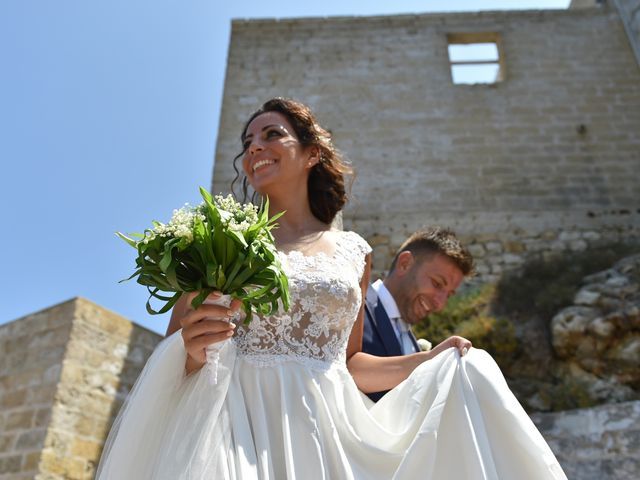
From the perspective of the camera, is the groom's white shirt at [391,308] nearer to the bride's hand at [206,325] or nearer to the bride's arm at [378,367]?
the bride's arm at [378,367]

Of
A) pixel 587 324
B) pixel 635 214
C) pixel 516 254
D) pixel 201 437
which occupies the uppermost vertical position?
pixel 635 214

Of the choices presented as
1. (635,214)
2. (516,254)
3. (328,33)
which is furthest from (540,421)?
(328,33)

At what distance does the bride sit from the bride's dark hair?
16.1 inches

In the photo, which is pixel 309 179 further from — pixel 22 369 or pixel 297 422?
pixel 22 369

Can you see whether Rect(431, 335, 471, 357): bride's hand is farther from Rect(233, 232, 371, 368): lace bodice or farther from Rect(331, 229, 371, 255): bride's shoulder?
Rect(331, 229, 371, 255): bride's shoulder

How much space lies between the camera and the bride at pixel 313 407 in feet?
5.80

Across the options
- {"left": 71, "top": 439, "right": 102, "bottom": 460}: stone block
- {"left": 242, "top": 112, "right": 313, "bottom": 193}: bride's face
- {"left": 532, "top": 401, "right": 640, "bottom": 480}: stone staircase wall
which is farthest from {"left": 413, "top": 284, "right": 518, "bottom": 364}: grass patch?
{"left": 242, "top": 112, "right": 313, "bottom": 193}: bride's face

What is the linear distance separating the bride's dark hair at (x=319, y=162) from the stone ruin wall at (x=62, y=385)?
363cm

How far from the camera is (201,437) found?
180 centimetres

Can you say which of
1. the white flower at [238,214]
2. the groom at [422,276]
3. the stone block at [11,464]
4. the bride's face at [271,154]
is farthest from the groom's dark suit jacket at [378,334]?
the stone block at [11,464]

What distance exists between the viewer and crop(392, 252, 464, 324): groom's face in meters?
3.78

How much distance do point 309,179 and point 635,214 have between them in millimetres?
8675

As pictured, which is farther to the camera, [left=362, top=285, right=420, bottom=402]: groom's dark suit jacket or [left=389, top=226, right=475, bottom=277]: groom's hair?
[left=389, top=226, right=475, bottom=277]: groom's hair

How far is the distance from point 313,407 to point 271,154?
3.41 ft
